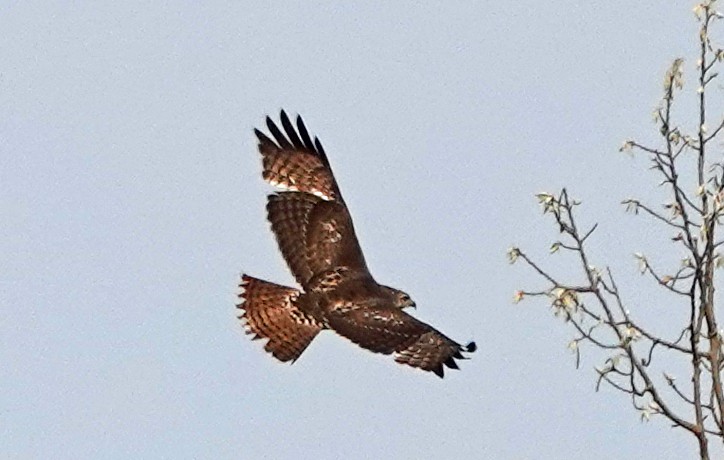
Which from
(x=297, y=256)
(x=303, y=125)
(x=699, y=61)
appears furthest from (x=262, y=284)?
(x=699, y=61)

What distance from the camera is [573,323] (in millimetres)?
6938

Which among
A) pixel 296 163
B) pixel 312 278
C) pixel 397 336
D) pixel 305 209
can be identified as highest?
pixel 296 163

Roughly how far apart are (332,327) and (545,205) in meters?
7.02

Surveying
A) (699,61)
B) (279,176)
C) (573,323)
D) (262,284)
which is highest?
(279,176)

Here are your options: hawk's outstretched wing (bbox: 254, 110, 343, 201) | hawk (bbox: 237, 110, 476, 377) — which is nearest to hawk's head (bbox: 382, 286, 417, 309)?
hawk (bbox: 237, 110, 476, 377)

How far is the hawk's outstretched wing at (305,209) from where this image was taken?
1463 centimetres

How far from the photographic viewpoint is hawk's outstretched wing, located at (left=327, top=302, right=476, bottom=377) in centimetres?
1270

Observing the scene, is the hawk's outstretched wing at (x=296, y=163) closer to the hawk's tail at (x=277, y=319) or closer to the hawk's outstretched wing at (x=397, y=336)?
the hawk's tail at (x=277, y=319)

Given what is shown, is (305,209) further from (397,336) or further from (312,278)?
(397,336)

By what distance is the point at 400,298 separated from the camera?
45.9 ft

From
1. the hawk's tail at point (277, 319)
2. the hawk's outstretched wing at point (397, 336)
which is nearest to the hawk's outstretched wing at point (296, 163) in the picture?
the hawk's tail at point (277, 319)

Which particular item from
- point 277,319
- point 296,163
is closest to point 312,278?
point 277,319

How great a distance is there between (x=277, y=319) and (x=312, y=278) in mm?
498

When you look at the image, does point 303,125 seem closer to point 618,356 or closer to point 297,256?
point 297,256
